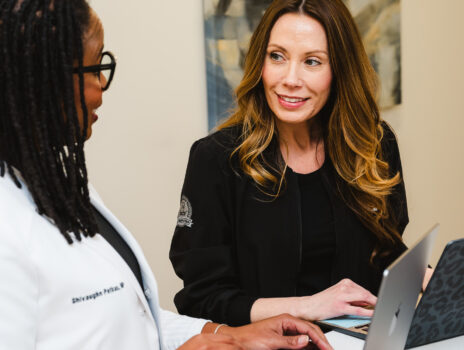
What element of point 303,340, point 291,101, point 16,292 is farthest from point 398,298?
point 291,101

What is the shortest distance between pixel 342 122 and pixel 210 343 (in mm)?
958

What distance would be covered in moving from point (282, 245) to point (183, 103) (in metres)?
1.11

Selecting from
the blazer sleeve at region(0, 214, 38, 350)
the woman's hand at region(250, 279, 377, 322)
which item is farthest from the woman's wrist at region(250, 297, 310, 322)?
the blazer sleeve at region(0, 214, 38, 350)

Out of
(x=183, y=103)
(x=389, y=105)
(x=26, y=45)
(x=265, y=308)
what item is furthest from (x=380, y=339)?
(x=389, y=105)

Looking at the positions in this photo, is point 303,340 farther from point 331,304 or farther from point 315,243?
point 315,243

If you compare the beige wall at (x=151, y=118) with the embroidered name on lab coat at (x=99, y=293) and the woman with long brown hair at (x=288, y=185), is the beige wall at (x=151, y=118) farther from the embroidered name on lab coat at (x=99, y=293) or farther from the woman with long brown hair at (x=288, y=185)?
the embroidered name on lab coat at (x=99, y=293)

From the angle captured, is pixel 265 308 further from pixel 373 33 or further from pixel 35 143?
pixel 373 33

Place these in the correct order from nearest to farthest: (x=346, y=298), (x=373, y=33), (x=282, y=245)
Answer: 1. (x=346, y=298)
2. (x=282, y=245)
3. (x=373, y=33)

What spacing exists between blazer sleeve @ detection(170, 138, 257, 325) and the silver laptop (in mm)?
549

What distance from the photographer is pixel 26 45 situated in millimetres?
776

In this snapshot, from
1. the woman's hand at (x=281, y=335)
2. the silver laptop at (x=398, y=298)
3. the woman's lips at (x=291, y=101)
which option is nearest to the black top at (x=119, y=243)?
the woman's hand at (x=281, y=335)

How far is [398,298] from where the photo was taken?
900mm

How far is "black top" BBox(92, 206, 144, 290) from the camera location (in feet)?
3.48

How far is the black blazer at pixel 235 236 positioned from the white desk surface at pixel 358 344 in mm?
351
